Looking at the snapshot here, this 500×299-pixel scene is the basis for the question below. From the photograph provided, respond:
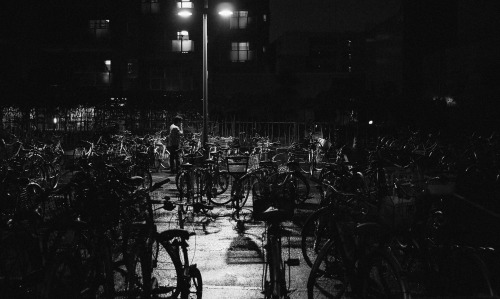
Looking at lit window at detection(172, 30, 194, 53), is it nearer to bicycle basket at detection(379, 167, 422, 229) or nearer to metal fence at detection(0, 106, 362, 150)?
metal fence at detection(0, 106, 362, 150)

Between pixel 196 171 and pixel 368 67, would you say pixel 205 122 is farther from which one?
pixel 368 67

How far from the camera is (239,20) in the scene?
41656 mm

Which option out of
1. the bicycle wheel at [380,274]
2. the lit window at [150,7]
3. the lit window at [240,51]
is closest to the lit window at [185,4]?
the lit window at [150,7]

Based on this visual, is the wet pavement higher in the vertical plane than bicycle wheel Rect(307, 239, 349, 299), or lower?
lower

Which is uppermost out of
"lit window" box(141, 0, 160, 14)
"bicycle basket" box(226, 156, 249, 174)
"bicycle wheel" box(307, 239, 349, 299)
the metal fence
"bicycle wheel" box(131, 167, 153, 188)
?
"lit window" box(141, 0, 160, 14)

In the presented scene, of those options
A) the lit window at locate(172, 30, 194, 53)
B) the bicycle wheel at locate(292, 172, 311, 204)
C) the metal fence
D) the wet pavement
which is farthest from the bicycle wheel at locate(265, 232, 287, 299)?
the lit window at locate(172, 30, 194, 53)

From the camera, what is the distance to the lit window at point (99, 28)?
38.9 m

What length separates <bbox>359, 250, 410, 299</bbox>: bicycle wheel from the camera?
4.36m

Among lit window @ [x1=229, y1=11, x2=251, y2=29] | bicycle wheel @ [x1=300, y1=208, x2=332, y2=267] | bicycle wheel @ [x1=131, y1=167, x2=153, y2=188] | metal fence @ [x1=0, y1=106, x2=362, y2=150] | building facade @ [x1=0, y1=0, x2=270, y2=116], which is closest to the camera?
bicycle wheel @ [x1=300, y1=208, x2=332, y2=267]

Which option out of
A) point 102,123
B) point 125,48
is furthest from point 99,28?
point 102,123

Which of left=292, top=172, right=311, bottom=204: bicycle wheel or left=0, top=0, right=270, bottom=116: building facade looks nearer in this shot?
left=292, top=172, right=311, bottom=204: bicycle wheel

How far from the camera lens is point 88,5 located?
3875 cm

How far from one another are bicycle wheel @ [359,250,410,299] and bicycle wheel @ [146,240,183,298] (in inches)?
70.1

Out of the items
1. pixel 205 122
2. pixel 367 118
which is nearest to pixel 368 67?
pixel 367 118
